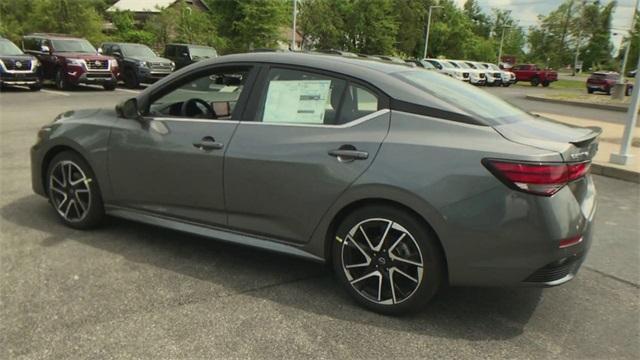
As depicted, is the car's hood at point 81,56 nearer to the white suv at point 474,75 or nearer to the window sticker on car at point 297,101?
the window sticker on car at point 297,101

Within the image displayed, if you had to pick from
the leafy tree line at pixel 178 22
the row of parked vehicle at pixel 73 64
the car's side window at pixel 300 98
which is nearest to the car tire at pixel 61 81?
the row of parked vehicle at pixel 73 64

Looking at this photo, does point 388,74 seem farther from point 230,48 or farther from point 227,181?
point 230,48

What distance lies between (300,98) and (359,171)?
737 millimetres

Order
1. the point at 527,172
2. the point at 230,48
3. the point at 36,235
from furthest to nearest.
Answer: the point at 230,48 → the point at 36,235 → the point at 527,172

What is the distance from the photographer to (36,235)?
4566 millimetres

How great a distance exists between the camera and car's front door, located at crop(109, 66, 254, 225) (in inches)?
152

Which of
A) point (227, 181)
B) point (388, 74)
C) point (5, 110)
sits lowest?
point (5, 110)

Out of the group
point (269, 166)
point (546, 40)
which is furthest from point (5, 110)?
point (546, 40)

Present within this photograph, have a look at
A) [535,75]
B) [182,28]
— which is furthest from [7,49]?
[535,75]

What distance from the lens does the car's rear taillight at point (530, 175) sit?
114 inches

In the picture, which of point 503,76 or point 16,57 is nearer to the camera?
point 16,57

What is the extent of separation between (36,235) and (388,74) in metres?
3.25

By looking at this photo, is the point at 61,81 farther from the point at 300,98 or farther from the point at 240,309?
the point at 240,309

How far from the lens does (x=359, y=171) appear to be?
326cm
